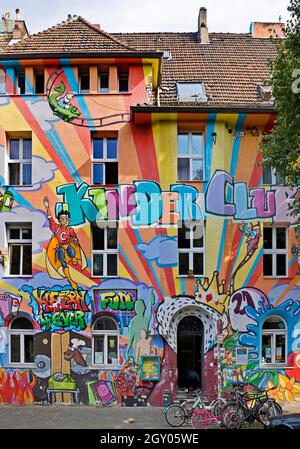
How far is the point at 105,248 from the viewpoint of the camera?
20188 mm

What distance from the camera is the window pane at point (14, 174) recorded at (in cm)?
2058

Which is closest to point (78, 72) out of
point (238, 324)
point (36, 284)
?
point (36, 284)

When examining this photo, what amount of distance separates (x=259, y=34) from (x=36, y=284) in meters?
16.8

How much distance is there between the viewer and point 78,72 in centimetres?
2056

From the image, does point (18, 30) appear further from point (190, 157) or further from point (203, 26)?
point (190, 157)

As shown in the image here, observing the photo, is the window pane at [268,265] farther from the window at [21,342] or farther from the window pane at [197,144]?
the window at [21,342]

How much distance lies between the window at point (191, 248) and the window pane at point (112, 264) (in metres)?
2.26

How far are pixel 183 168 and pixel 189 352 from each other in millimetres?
6600

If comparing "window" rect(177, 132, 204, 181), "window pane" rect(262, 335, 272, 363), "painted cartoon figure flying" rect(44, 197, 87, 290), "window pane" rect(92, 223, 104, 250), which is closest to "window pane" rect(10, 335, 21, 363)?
"painted cartoon figure flying" rect(44, 197, 87, 290)

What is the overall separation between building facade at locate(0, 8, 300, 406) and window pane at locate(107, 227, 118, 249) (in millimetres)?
40

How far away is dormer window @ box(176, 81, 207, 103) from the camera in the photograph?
2133 cm

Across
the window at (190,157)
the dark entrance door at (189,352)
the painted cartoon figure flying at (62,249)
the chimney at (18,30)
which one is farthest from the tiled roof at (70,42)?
the dark entrance door at (189,352)

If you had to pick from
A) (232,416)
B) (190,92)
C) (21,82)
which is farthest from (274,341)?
(21,82)

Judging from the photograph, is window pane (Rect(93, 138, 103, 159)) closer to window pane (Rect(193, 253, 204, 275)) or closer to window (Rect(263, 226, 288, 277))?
window pane (Rect(193, 253, 204, 275))
